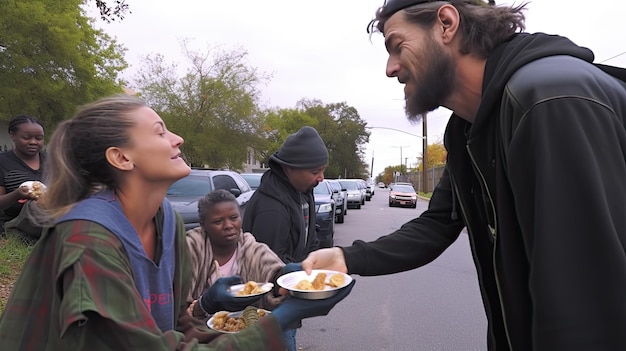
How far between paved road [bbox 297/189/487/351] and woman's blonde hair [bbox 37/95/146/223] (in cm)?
347

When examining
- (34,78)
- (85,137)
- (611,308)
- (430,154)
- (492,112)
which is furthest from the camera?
(430,154)

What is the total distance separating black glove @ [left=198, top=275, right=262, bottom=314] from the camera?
220cm

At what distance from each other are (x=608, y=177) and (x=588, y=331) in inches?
13.9

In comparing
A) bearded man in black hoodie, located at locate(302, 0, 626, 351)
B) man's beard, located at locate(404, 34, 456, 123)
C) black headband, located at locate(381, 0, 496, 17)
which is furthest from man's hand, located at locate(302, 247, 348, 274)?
black headband, located at locate(381, 0, 496, 17)

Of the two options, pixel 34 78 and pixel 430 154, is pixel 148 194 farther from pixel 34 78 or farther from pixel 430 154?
pixel 430 154

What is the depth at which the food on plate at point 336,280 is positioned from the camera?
5.97ft

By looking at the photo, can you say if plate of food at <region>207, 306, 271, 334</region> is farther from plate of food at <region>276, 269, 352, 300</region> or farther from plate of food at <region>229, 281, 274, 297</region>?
plate of food at <region>276, 269, 352, 300</region>

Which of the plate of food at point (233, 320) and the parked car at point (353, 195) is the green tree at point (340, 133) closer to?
the parked car at point (353, 195)

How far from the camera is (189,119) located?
1166 inches

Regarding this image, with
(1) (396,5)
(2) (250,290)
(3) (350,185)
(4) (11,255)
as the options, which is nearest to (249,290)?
(2) (250,290)

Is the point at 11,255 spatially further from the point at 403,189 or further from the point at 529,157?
the point at 403,189

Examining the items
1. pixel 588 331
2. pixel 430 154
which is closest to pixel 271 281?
pixel 588 331

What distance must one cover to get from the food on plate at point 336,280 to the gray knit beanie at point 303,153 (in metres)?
1.32

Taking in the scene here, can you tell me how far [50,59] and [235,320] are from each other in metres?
15.3
